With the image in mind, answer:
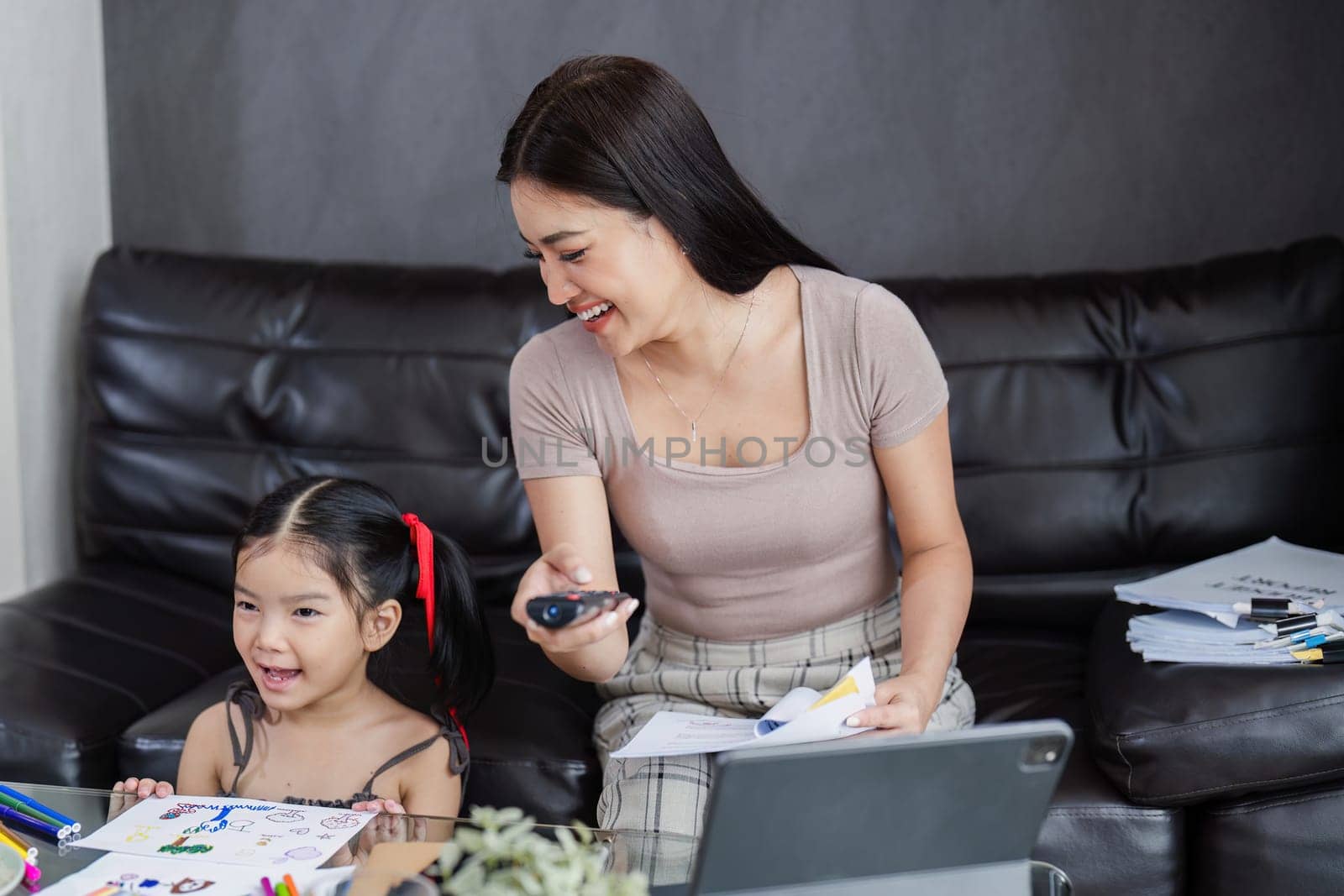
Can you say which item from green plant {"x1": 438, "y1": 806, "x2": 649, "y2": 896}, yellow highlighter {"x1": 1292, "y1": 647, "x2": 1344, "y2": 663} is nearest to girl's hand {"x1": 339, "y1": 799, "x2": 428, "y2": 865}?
green plant {"x1": 438, "y1": 806, "x2": 649, "y2": 896}

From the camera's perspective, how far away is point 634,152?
1407 millimetres

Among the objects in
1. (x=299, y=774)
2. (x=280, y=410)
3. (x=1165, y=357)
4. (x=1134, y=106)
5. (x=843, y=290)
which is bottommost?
(x=299, y=774)

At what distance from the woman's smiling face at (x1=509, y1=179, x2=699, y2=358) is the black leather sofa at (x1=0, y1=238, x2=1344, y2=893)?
573 mm

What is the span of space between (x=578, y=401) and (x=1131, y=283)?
1071 millimetres

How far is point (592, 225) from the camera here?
1.41 metres

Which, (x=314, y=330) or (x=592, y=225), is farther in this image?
(x=314, y=330)

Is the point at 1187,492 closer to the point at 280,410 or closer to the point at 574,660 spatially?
the point at 574,660

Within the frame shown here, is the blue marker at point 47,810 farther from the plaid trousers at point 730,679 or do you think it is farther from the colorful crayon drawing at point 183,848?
the plaid trousers at point 730,679

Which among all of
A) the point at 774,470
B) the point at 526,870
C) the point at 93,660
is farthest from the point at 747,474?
the point at 93,660

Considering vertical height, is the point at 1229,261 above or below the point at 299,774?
above

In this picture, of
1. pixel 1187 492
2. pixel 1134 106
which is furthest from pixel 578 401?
pixel 1134 106

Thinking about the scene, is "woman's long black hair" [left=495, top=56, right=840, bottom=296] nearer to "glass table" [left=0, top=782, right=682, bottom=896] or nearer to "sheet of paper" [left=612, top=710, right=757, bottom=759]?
"sheet of paper" [left=612, top=710, right=757, bottom=759]

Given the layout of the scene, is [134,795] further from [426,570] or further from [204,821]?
[426,570]

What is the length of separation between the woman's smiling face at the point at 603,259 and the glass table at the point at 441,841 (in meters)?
0.55
